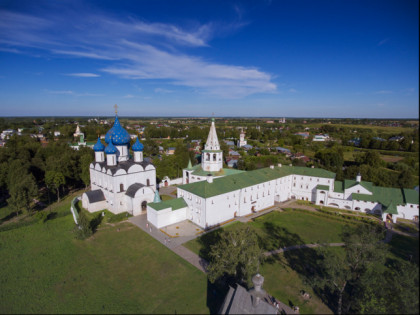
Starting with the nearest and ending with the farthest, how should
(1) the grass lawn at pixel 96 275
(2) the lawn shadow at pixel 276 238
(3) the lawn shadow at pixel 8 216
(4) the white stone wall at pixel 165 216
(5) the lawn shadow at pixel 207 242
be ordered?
(1) the grass lawn at pixel 96 275, (5) the lawn shadow at pixel 207 242, (2) the lawn shadow at pixel 276 238, (4) the white stone wall at pixel 165 216, (3) the lawn shadow at pixel 8 216

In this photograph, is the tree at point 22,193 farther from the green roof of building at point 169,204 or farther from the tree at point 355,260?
the tree at point 355,260

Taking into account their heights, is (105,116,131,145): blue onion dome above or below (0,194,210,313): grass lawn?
above

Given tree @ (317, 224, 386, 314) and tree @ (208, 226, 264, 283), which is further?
tree @ (208, 226, 264, 283)

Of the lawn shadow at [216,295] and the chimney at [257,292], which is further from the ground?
the chimney at [257,292]

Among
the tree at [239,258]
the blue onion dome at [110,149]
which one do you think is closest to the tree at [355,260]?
the tree at [239,258]

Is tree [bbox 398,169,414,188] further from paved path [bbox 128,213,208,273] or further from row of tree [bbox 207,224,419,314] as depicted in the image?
paved path [bbox 128,213,208,273]

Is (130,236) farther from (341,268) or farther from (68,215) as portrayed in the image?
(341,268)

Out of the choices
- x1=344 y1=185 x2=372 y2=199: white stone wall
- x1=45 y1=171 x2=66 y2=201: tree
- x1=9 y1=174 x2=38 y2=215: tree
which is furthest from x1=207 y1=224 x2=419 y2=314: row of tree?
x1=45 y1=171 x2=66 y2=201: tree

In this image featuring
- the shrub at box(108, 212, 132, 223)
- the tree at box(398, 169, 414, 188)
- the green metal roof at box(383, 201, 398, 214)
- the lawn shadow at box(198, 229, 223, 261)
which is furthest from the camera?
the tree at box(398, 169, 414, 188)

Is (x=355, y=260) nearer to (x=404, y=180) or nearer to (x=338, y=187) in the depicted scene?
(x=338, y=187)

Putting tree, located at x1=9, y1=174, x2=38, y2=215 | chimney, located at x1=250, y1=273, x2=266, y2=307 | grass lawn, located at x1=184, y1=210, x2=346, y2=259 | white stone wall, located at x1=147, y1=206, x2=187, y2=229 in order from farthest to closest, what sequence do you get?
tree, located at x1=9, y1=174, x2=38, y2=215, white stone wall, located at x1=147, y1=206, x2=187, y2=229, grass lawn, located at x1=184, y1=210, x2=346, y2=259, chimney, located at x1=250, y1=273, x2=266, y2=307
